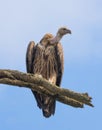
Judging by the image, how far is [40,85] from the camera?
30.2ft

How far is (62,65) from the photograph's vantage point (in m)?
16.0

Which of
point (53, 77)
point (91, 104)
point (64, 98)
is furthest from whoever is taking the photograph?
point (53, 77)

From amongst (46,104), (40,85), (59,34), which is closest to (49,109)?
(46,104)

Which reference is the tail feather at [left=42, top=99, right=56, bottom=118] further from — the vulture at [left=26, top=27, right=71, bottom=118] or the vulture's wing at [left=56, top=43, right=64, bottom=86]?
the vulture's wing at [left=56, top=43, right=64, bottom=86]

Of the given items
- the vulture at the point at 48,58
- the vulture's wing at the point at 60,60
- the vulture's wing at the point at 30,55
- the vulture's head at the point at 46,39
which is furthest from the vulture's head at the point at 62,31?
the vulture's wing at the point at 30,55

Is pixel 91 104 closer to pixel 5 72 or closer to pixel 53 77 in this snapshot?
pixel 5 72

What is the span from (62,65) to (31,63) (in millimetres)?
933

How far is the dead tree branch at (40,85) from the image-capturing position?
8789 millimetres

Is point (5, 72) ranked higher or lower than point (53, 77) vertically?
higher

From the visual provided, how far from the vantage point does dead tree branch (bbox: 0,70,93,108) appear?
28.8 ft

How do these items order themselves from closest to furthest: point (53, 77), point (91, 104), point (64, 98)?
point (91, 104) < point (64, 98) < point (53, 77)

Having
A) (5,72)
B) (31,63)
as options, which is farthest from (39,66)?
(5,72)

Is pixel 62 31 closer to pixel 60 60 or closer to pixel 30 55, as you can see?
pixel 60 60

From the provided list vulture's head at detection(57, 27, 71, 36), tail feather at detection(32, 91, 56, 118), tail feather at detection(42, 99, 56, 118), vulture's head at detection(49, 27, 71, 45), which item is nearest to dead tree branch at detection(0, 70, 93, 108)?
tail feather at detection(42, 99, 56, 118)
